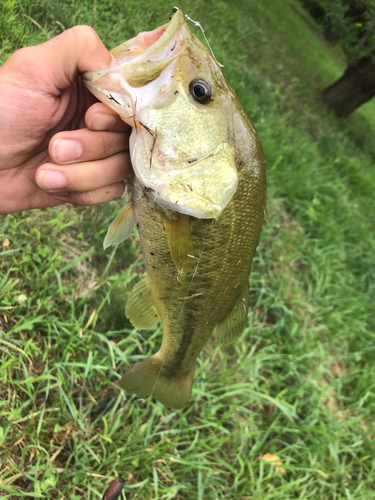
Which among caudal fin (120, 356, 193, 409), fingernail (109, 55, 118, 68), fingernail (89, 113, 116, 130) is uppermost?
fingernail (109, 55, 118, 68)

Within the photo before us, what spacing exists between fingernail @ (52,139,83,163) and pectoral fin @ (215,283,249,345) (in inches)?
38.0

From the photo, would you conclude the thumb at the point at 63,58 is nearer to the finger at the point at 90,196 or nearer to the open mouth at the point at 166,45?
the open mouth at the point at 166,45

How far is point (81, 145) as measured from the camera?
1.38m

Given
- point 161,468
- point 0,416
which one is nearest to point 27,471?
point 0,416

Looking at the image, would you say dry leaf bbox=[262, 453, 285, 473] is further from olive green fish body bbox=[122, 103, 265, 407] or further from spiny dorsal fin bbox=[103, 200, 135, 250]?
spiny dorsal fin bbox=[103, 200, 135, 250]

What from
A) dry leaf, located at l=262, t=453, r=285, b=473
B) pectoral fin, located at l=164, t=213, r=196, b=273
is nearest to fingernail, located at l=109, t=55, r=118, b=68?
pectoral fin, located at l=164, t=213, r=196, b=273

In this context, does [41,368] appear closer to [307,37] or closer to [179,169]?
[179,169]

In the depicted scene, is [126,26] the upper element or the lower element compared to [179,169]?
lower

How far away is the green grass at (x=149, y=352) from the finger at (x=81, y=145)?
105cm

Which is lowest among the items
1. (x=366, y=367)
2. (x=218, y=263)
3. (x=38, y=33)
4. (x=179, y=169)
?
(x=366, y=367)

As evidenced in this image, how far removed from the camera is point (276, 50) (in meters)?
9.53

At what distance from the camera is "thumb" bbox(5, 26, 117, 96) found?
127cm

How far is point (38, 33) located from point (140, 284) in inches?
97.8

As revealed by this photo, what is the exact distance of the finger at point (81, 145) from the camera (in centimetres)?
134
